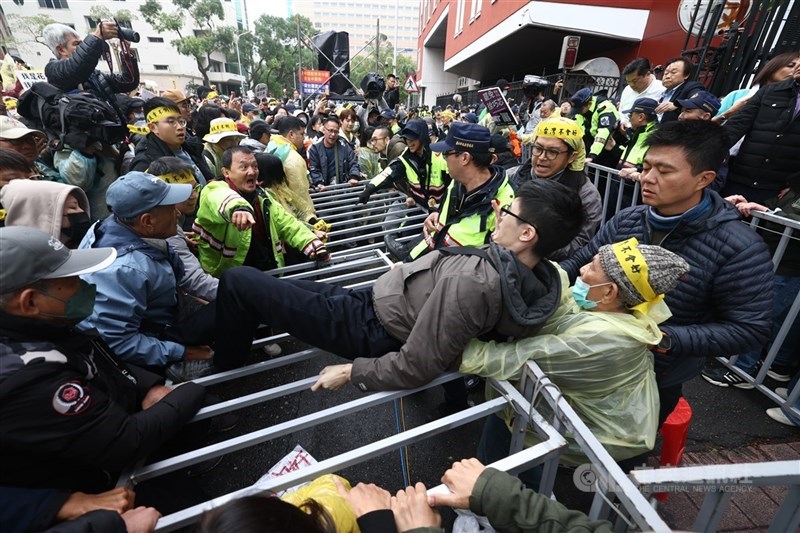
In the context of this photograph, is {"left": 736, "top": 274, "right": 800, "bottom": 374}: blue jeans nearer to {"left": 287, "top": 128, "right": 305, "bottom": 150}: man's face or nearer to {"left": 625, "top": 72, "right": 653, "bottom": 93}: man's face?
{"left": 625, "top": 72, "right": 653, "bottom": 93}: man's face

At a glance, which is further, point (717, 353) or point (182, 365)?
point (182, 365)

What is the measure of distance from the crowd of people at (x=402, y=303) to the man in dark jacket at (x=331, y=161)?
2618 millimetres

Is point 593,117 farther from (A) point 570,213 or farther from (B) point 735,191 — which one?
Result: (A) point 570,213

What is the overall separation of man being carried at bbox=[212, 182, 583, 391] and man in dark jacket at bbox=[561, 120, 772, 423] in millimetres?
577

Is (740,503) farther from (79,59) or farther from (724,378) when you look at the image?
(79,59)

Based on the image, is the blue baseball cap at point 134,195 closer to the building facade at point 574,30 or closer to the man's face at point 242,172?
the man's face at point 242,172

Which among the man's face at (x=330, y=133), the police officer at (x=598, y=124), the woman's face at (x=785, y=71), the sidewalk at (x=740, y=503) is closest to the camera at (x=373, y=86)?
the man's face at (x=330, y=133)

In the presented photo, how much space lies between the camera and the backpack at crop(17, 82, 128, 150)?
3.32 meters

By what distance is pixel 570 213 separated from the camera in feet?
6.02

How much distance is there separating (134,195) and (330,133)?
4134 millimetres

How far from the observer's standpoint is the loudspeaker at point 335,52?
13188 mm

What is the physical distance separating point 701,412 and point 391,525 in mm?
2931

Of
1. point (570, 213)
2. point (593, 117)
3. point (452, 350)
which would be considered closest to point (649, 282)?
point (570, 213)

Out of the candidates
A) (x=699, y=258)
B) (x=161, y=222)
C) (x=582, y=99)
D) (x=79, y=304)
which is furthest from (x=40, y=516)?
(x=582, y=99)
